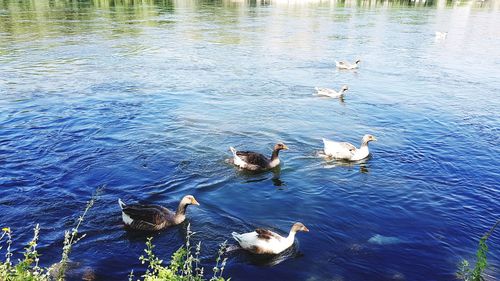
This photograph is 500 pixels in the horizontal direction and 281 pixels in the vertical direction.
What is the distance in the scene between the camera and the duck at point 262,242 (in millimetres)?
10906

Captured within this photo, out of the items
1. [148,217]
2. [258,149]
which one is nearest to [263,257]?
[148,217]

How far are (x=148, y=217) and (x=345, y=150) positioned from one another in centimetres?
823

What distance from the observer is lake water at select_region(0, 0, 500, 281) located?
38.0 ft

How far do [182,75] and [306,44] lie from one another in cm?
1714

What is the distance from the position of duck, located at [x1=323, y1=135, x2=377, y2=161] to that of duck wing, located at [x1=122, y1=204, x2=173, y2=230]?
299 inches

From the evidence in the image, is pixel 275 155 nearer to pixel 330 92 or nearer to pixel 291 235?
pixel 291 235

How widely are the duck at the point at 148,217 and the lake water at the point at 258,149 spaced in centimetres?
30

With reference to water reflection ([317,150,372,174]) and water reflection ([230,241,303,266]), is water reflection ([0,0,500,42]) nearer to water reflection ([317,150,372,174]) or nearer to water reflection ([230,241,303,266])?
water reflection ([317,150,372,174])

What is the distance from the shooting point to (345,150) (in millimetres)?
16906

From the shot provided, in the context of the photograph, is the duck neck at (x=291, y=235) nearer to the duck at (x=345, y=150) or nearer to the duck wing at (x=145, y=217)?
the duck wing at (x=145, y=217)

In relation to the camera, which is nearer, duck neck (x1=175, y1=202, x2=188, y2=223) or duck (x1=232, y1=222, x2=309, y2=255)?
duck (x1=232, y1=222, x2=309, y2=255)

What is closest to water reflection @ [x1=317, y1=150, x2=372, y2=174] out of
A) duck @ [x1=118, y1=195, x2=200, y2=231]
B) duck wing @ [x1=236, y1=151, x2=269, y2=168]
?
duck wing @ [x1=236, y1=151, x2=269, y2=168]

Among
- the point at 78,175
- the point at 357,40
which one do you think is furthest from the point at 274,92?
the point at 357,40

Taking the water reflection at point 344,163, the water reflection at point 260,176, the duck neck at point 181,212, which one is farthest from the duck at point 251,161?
the duck neck at point 181,212
